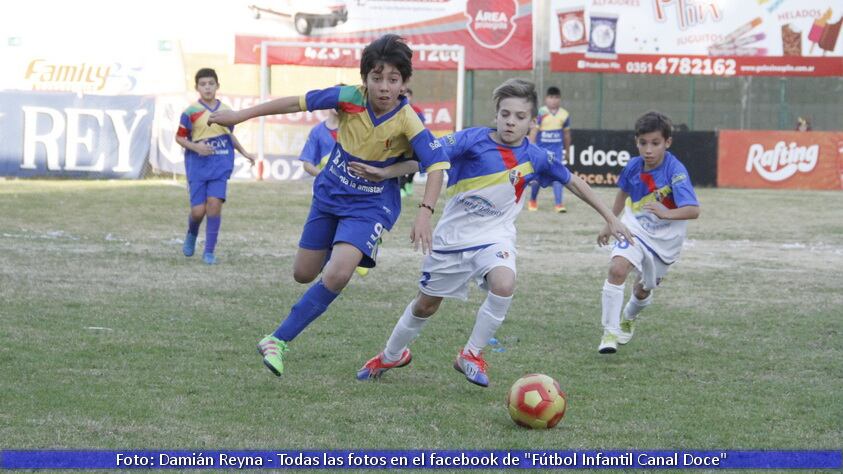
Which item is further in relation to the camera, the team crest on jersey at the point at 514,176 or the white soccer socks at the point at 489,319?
the team crest on jersey at the point at 514,176

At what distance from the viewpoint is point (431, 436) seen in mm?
5113

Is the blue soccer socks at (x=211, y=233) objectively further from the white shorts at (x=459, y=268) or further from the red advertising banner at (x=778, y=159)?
the red advertising banner at (x=778, y=159)

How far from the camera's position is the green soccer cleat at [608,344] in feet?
23.8

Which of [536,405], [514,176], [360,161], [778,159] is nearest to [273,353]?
[360,161]

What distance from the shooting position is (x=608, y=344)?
7254mm

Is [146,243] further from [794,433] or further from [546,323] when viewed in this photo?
[794,433]

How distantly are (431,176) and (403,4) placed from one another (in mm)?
24651

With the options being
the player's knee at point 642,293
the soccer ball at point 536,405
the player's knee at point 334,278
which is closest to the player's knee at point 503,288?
the player's knee at point 334,278

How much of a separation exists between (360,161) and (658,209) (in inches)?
90.4

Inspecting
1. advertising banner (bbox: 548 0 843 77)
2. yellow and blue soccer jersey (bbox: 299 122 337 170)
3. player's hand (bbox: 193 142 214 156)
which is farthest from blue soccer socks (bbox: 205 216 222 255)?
advertising banner (bbox: 548 0 843 77)

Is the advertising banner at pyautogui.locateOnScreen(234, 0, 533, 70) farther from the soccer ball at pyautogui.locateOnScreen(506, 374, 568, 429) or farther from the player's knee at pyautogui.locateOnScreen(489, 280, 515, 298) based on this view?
the soccer ball at pyautogui.locateOnScreen(506, 374, 568, 429)

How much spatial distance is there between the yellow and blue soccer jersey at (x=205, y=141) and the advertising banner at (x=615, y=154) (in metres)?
14.7

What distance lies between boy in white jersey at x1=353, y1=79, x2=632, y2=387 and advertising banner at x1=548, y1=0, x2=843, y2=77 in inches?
956

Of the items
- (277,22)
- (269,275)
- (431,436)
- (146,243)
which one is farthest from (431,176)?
(277,22)
